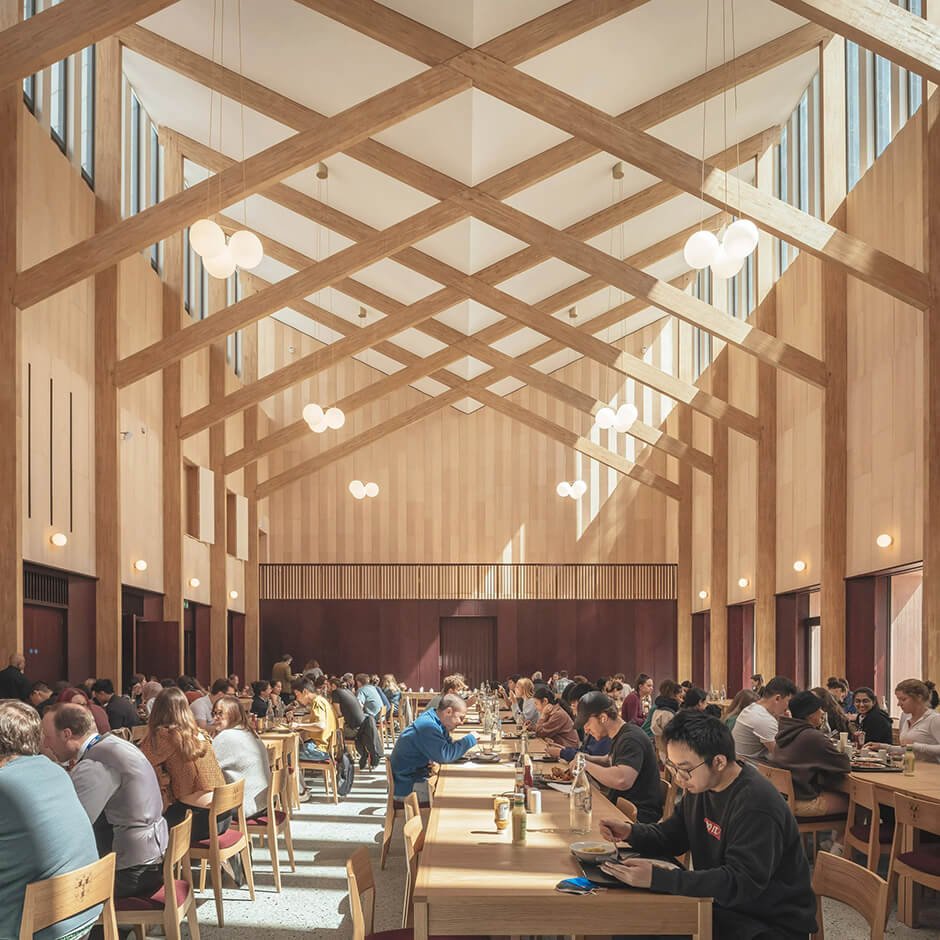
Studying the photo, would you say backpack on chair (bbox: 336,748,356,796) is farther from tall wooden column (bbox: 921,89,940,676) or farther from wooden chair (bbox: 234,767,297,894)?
tall wooden column (bbox: 921,89,940,676)

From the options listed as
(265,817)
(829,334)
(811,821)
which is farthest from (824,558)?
(265,817)

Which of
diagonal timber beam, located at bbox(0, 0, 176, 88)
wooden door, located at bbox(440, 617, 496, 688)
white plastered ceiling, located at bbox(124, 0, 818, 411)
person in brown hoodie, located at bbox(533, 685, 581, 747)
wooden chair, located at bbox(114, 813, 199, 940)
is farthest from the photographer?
wooden door, located at bbox(440, 617, 496, 688)

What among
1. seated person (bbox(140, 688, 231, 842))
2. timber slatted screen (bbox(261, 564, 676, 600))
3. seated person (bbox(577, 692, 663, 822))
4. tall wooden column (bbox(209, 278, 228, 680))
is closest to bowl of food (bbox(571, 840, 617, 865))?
seated person (bbox(577, 692, 663, 822))

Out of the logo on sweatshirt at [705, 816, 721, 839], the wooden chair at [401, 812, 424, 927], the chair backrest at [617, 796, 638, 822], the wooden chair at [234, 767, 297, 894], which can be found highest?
the logo on sweatshirt at [705, 816, 721, 839]

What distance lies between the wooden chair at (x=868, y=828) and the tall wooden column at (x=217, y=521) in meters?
13.3

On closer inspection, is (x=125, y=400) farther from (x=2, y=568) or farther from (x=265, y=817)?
(x=265, y=817)

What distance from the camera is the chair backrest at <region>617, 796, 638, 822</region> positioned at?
538 centimetres

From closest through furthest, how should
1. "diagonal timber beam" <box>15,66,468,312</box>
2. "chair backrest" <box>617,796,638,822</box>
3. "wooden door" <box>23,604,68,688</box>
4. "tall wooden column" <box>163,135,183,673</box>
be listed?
1. "chair backrest" <box>617,796,638,822</box>
2. "diagonal timber beam" <box>15,66,468,312</box>
3. "wooden door" <box>23,604,68,688</box>
4. "tall wooden column" <box>163,135,183,673</box>

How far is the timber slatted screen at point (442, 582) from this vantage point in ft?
73.9

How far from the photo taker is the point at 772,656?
14648 millimetres

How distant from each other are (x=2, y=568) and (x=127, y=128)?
259 inches

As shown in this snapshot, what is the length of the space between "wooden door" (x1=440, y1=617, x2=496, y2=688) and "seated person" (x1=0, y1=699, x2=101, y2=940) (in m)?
18.9

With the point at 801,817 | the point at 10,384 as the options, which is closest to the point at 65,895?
the point at 801,817

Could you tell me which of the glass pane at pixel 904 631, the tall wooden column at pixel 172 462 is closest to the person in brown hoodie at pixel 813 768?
the glass pane at pixel 904 631
